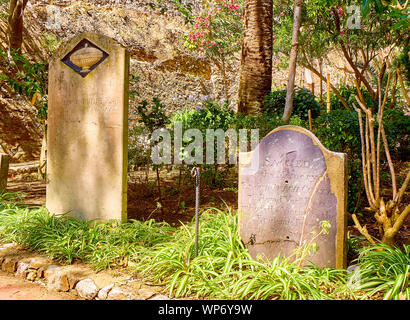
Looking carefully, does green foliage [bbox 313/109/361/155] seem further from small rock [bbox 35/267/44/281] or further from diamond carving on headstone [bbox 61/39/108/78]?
small rock [bbox 35/267/44/281]

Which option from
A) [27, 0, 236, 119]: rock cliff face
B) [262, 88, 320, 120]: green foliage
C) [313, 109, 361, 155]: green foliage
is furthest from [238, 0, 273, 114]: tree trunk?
[27, 0, 236, 119]: rock cliff face

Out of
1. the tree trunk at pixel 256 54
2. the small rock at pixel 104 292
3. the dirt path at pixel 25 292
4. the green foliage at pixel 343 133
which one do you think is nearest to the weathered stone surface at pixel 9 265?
the dirt path at pixel 25 292

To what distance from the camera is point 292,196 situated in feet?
9.73

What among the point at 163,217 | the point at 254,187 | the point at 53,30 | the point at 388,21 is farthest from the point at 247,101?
the point at 53,30

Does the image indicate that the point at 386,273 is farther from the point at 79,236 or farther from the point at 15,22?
the point at 15,22

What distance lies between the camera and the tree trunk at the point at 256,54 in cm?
651

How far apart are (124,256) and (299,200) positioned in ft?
5.07

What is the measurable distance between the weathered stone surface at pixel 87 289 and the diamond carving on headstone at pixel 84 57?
7.04 feet

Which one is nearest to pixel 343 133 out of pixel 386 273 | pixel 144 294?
pixel 386 273

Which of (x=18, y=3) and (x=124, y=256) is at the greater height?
(x=18, y=3)

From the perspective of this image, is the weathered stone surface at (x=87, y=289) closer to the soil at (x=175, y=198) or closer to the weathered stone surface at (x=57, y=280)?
the weathered stone surface at (x=57, y=280)

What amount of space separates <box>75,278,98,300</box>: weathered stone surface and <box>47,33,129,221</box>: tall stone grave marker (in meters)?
1.02

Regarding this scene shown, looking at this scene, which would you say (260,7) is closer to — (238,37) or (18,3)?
(18,3)

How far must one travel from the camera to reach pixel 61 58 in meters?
4.09
